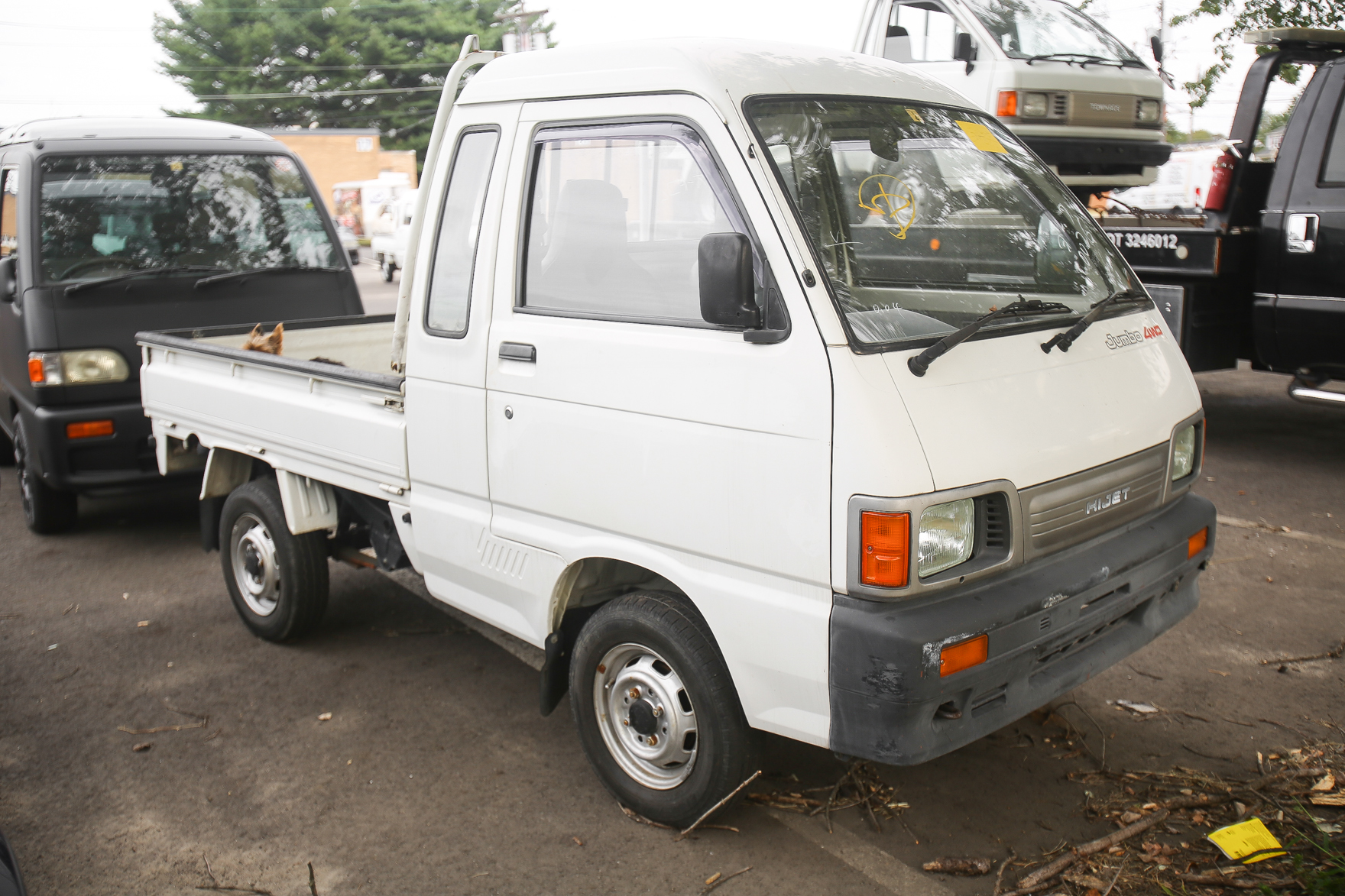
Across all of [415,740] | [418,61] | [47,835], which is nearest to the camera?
[47,835]

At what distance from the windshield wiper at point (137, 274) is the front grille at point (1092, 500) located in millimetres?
5523

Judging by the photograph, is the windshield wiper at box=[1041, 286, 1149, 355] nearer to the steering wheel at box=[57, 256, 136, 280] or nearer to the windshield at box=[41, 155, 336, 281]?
the windshield at box=[41, 155, 336, 281]

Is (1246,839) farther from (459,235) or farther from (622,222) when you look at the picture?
(459,235)

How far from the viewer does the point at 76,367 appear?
245 inches

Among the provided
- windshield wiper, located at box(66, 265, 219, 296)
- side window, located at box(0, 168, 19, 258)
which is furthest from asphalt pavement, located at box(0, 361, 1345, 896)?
side window, located at box(0, 168, 19, 258)

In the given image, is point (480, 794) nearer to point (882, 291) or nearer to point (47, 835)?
point (47, 835)

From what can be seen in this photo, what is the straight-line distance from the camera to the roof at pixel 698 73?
313 centimetres

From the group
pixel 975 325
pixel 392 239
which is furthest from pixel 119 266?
pixel 392 239

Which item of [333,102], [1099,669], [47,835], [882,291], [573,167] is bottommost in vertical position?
[47,835]

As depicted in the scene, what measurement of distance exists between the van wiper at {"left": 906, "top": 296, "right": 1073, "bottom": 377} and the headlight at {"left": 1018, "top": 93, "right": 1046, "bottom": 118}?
238 inches

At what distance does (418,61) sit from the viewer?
173ft

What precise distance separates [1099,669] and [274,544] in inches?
133

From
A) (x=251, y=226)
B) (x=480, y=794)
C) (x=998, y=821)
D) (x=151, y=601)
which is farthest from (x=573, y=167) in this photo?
(x=251, y=226)

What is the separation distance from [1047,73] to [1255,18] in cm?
411
